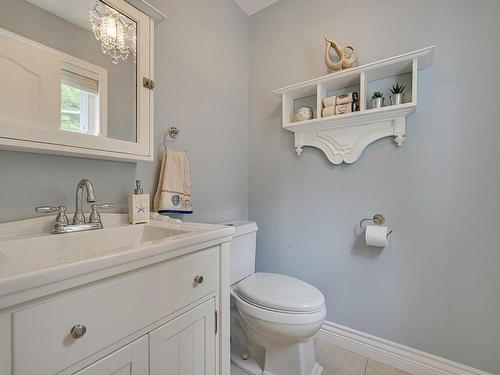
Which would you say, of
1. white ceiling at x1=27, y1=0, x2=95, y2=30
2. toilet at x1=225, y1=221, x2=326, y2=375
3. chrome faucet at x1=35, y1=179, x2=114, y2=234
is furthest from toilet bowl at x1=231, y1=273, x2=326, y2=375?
white ceiling at x1=27, y1=0, x2=95, y2=30

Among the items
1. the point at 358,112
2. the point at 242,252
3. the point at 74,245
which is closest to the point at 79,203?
the point at 74,245

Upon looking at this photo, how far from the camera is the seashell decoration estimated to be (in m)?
1.44

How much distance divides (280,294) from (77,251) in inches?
36.6

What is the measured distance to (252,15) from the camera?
198 cm

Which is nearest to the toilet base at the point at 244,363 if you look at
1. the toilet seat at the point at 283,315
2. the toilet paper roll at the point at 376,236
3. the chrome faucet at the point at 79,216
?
the toilet seat at the point at 283,315

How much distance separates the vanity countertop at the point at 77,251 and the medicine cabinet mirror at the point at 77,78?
0.97 feet

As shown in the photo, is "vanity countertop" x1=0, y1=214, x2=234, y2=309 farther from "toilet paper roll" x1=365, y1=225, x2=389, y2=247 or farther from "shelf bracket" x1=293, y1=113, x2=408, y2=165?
"shelf bracket" x1=293, y1=113, x2=408, y2=165

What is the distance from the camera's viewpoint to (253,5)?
6.18 ft

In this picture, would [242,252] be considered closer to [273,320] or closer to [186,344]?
[273,320]

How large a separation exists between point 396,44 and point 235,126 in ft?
3.76

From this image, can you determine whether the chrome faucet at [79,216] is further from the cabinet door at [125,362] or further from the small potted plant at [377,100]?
the small potted plant at [377,100]

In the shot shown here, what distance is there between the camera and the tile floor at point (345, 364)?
1.32m

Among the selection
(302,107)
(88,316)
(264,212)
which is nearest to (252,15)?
(302,107)

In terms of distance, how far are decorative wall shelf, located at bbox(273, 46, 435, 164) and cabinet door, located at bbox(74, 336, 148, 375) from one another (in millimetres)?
1399
